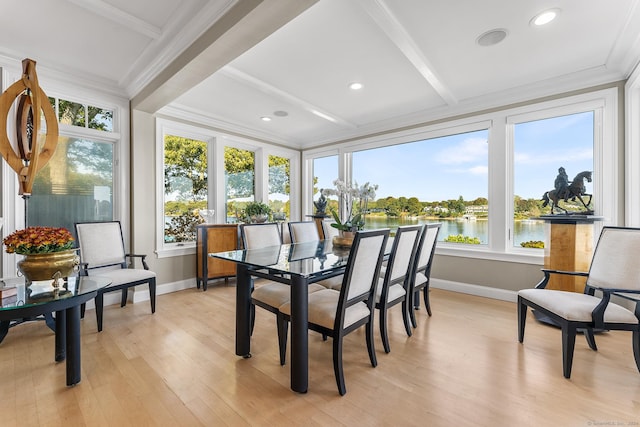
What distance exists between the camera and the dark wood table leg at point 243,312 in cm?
214

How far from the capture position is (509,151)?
11.8ft

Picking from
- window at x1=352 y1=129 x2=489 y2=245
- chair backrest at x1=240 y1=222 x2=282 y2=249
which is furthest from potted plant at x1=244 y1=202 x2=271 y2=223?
window at x1=352 y1=129 x2=489 y2=245

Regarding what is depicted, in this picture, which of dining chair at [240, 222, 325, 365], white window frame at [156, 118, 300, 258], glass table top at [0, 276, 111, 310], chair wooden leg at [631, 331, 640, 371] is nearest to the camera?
glass table top at [0, 276, 111, 310]

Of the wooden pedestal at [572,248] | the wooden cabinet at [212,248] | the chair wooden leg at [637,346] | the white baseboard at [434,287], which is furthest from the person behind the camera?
the wooden cabinet at [212,248]

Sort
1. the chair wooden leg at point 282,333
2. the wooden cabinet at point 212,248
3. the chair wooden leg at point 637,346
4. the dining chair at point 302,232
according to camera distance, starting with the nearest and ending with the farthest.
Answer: the chair wooden leg at point 637,346
the chair wooden leg at point 282,333
the dining chair at point 302,232
the wooden cabinet at point 212,248

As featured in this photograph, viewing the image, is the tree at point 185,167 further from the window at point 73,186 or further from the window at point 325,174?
the window at point 325,174

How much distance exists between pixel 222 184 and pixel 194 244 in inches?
40.8

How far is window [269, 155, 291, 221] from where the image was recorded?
5551 millimetres

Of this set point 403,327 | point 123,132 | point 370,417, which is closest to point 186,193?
point 123,132

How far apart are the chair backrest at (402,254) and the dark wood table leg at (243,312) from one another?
1.06m

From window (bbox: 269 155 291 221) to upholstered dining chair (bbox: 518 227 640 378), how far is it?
4050 millimetres

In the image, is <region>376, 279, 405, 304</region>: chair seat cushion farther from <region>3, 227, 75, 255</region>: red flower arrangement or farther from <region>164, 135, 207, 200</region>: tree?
<region>164, 135, 207, 200</region>: tree

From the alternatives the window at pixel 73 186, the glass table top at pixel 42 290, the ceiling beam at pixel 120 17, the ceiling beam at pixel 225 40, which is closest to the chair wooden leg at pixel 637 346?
the ceiling beam at pixel 225 40

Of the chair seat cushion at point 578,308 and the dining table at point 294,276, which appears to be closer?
the dining table at point 294,276
